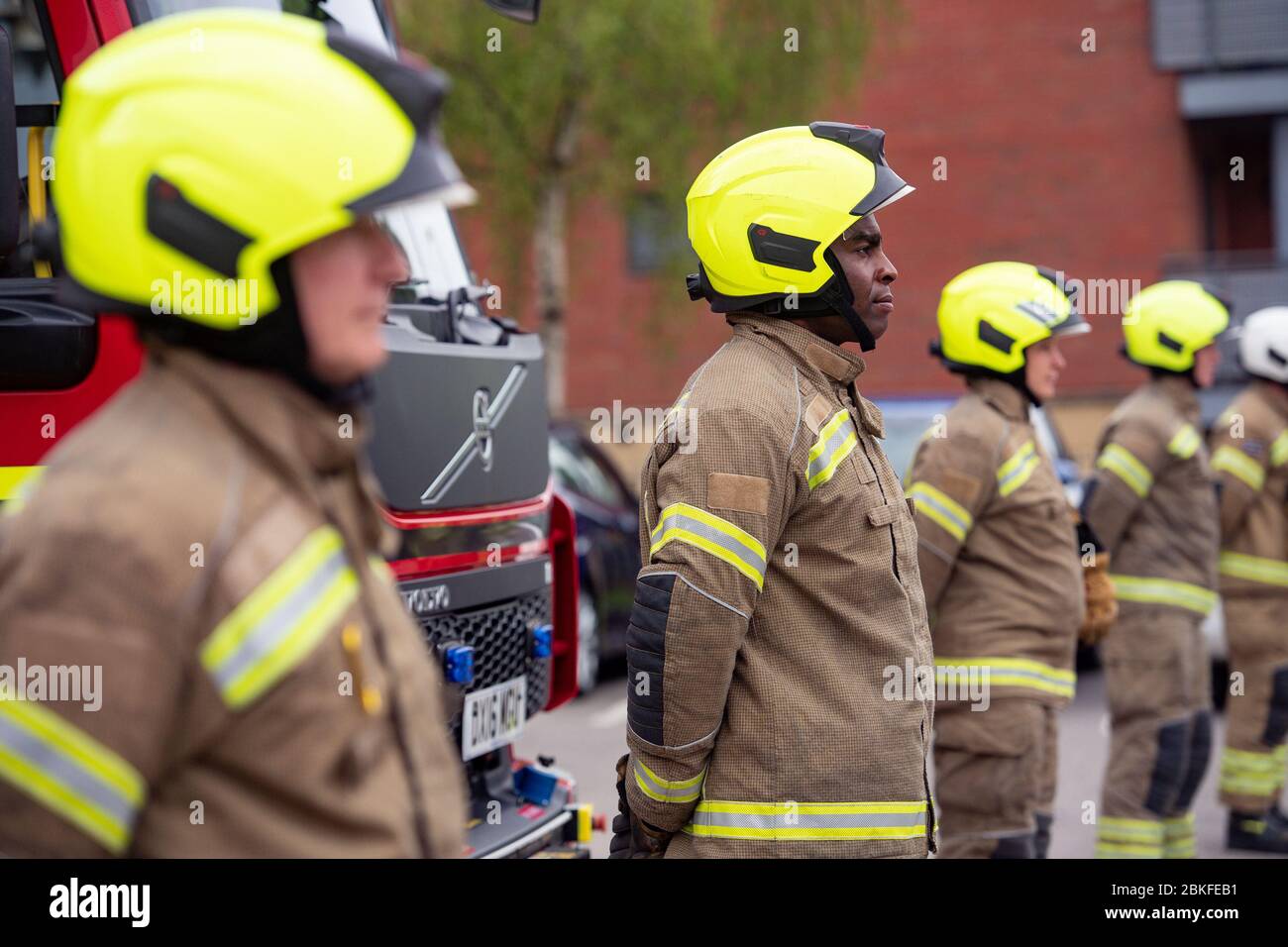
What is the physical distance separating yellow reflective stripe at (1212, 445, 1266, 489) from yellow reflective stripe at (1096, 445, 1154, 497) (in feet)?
3.38

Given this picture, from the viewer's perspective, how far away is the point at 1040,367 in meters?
5.09

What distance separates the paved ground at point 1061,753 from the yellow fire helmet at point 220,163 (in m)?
5.30

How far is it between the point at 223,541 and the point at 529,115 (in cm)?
1725

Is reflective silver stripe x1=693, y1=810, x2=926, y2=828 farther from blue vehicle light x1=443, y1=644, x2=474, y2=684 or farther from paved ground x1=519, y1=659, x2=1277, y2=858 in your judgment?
paved ground x1=519, y1=659, x2=1277, y2=858

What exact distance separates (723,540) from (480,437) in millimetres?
1177

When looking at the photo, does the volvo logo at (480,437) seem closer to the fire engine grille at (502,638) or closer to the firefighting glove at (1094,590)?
the fire engine grille at (502,638)

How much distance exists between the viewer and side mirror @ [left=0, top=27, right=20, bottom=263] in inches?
123

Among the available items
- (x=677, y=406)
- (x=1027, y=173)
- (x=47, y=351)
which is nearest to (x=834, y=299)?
(x=677, y=406)

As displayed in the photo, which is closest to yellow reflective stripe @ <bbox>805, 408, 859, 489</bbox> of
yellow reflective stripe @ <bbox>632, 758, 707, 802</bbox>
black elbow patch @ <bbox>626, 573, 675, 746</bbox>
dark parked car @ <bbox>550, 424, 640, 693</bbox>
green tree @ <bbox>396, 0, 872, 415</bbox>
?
black elbow patch @ <bbox>626, 573, 675, 746</bbox>

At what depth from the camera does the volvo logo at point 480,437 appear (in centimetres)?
392

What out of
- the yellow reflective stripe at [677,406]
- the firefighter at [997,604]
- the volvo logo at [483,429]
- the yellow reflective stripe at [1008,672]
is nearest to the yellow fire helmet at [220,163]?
the yellow reflective stripe at [677,406]
